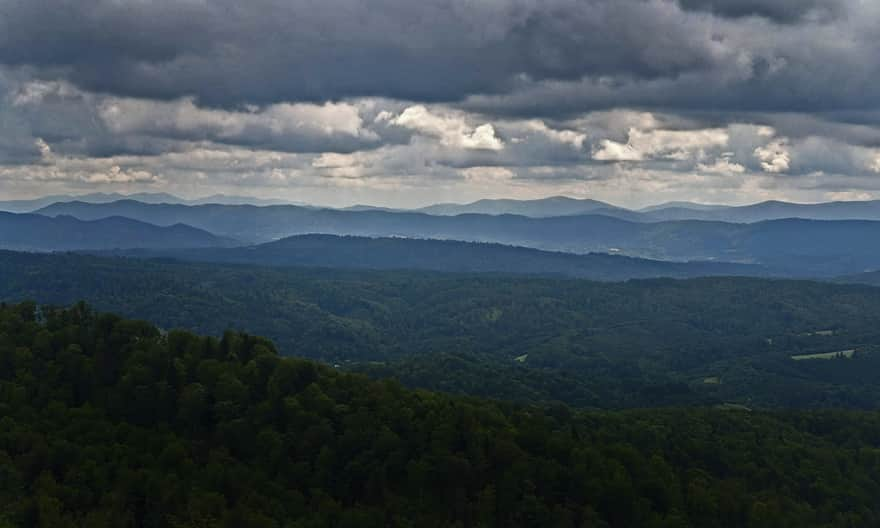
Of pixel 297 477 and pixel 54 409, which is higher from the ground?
pixel 54 409

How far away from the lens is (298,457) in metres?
86.7

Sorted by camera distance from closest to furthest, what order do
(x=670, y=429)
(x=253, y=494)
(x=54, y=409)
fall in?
(x=253, y=494) → (x=54, y=409) → (x=670, y=429)

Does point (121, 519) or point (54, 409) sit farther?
point (54, 409)

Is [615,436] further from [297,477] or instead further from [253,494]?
[253,494]

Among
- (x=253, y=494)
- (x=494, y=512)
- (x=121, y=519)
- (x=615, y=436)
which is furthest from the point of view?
(x=615, y=436)

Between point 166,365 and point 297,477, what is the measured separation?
1139 inches

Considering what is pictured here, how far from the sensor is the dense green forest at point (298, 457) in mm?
72188

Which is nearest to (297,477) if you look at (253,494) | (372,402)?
(253,494)

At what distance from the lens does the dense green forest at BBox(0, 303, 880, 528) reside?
7219 centimetres

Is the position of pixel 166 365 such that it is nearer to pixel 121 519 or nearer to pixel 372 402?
pixel 372 402

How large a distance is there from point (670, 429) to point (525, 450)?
146 ft

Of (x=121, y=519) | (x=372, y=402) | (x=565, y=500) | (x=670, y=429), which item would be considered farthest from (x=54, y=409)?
(x=670, y=429)

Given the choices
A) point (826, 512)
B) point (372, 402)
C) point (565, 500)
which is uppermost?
point (372, 402)

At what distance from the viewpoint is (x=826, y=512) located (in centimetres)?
10281
